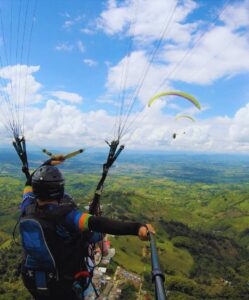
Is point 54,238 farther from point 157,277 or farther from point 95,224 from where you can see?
point 157,277

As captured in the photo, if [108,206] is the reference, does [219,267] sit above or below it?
below

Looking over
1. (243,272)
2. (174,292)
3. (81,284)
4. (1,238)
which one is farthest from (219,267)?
(81,284)

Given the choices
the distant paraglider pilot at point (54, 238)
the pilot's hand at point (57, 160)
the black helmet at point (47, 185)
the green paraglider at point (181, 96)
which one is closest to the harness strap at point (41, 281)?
the distant paraglider pilot at point (54, 238)

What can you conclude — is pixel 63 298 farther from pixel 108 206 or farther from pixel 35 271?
pixel 108 206

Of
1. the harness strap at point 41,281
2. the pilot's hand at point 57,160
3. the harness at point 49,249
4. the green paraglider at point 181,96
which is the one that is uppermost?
the green paraglider at point 181,96

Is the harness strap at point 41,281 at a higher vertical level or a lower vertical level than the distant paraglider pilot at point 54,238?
lower

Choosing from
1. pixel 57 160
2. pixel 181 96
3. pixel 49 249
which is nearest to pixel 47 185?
pixel 49 249

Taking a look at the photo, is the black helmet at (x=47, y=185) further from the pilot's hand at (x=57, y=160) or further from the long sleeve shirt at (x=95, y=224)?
the pilot's hand at (x=57, y=160)
